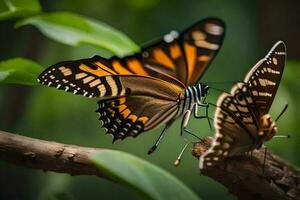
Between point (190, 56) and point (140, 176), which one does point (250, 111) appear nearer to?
point (190, 56)

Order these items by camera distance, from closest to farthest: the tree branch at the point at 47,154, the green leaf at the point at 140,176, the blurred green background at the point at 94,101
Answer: the green leaf at the point at 140,176 < the tree branch at the point at 47,154 < the blurred green background at the point at 94,101

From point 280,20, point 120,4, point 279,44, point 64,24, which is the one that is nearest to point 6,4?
point 64,24

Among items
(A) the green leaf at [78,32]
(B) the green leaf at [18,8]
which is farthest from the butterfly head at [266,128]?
(B) the green leaf at [18,8]

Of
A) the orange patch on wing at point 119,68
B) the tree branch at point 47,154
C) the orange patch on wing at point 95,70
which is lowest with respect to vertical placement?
the tree branch at point 47,154

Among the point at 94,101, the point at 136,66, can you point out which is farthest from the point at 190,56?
the point at 94,101

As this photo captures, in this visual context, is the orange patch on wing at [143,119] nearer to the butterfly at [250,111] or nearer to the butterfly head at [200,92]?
the butterfly head at [200,92]
